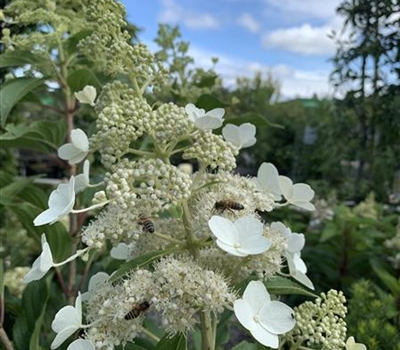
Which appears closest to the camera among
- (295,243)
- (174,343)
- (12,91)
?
(174,343)

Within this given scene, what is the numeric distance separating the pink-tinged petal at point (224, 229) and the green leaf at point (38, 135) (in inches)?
32.6

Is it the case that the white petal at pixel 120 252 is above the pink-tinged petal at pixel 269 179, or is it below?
below

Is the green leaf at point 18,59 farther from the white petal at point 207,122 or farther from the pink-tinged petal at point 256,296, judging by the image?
the pink-tinged petal at point 256,296

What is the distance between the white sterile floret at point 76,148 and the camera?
0.82 metres

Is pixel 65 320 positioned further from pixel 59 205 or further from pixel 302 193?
pixel 302 193

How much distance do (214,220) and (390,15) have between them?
1.72 metres

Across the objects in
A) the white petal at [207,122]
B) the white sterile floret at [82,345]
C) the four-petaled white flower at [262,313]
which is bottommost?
the white sterile floret at [82,345]

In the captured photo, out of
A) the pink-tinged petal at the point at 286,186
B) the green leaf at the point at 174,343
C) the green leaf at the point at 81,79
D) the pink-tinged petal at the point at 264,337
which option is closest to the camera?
the pink-tinged petal at the point at 264,337

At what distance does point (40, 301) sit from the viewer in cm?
128

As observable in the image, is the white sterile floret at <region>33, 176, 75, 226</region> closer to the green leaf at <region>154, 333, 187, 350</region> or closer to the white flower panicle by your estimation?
the green leaf at <region>154, 333, 187, 350</region>

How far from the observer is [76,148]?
849 millimetres

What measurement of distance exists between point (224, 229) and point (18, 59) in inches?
32.3

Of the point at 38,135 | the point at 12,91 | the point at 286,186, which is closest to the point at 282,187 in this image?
the point at 286,186

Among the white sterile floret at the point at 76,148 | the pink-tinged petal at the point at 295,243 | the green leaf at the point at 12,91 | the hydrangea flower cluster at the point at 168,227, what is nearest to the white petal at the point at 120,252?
the hydrangea flower cluster at the point at 168,227
